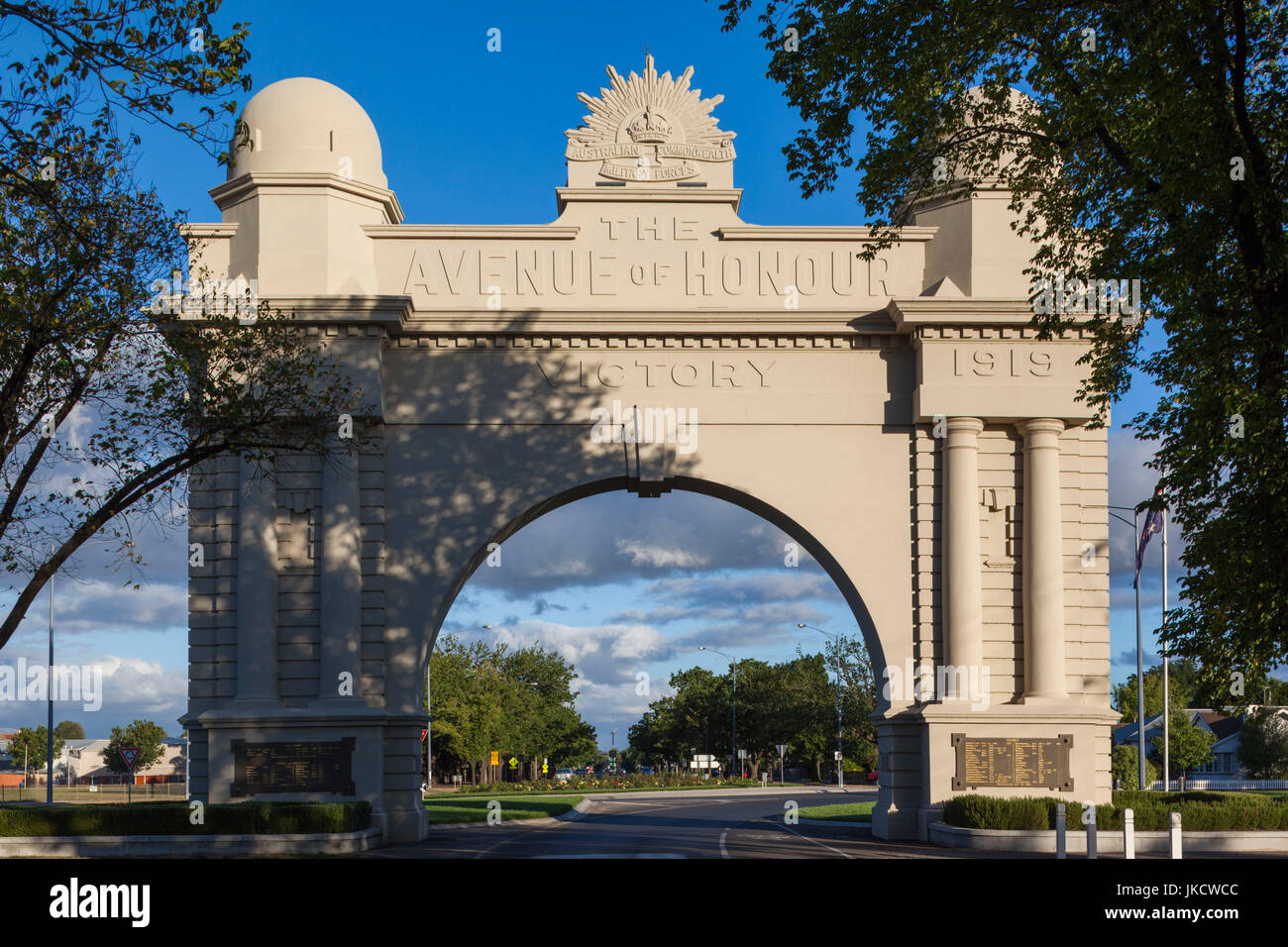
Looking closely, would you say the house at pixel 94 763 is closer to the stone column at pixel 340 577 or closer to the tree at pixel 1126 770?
the tree at pixel 1126 770

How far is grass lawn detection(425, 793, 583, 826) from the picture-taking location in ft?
115

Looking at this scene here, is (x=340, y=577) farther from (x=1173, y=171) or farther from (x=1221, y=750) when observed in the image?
(x=1221, y=750)

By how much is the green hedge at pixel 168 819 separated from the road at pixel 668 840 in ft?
4.93

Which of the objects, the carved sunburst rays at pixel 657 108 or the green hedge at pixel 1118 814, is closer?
the green hedge at pixel 1118 814

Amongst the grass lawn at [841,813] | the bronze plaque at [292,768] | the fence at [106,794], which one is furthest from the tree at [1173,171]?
the fence at [106,794]

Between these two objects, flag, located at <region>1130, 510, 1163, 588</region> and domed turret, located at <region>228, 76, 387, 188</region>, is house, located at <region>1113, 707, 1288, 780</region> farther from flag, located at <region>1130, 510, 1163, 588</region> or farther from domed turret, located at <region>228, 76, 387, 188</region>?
domed turret, located at <region>228, 76, 387, 188</region>

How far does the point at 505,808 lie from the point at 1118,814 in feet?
74.8

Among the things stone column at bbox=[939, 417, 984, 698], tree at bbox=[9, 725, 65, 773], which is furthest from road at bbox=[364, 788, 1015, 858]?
tree at bbox=[9, 725, 65, 773]

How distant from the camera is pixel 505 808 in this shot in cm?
4166

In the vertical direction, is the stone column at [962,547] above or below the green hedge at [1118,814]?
above

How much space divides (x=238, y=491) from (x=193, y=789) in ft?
19.9

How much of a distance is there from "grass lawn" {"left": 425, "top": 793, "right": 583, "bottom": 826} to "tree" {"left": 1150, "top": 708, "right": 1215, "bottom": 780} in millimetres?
45741

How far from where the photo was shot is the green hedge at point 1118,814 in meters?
23.4
